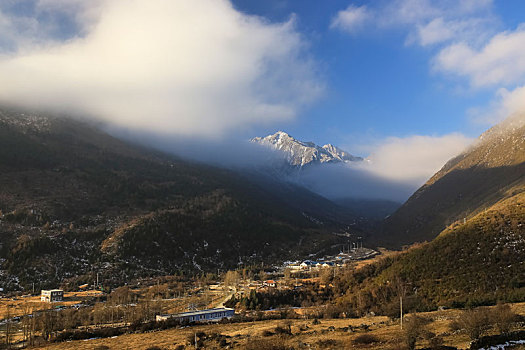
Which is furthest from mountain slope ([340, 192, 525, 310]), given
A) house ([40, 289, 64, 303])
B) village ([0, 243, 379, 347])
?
house ([40, 289, 64, 303])

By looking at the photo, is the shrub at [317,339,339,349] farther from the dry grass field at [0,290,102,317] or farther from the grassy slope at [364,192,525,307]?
the dry grass field at [0,290,102,317]

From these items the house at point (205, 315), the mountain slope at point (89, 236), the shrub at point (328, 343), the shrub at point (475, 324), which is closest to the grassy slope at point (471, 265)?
the shrub at point (475, 324)

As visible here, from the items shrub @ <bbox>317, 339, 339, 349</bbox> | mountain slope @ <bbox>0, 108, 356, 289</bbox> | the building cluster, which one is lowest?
the building cluster

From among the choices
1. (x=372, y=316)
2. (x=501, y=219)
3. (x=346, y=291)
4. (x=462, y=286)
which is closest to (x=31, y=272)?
(x=346, y=291)

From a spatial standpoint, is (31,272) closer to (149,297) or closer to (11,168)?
(149,297)

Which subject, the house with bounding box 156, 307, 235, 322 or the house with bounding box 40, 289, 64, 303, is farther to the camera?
the house with bounding box 40, 289, 64, 303

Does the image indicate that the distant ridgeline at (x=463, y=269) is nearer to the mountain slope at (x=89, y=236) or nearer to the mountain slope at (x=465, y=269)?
the mountain slope at (x=465, y=269)

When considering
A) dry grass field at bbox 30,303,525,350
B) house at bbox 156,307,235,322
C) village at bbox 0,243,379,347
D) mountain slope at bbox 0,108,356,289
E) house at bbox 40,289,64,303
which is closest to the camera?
dry grass field at bbox 30,303,525,350

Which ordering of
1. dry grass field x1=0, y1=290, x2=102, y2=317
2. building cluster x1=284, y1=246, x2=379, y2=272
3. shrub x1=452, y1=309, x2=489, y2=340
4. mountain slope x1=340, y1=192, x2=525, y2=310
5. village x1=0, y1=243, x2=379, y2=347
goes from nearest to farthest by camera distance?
shrub x1=452, y1=309, x2=489, y2=340
mountain slope x1=340, y1=192, x2=525, y2=310
village x1=0, y1=243, x2=379, y2=347
dry grass field x1=0, y1=290, x2=102, y2=317
building cluster x1=284, y1=246, x2=379, y2=272
